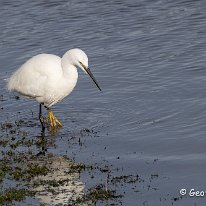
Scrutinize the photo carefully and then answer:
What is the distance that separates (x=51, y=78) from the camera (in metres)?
13.1

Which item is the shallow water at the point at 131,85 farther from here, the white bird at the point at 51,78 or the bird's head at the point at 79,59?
the bird's head at the point at 79,59

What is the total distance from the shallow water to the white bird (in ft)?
1.72

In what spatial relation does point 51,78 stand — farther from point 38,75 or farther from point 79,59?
point 79,59

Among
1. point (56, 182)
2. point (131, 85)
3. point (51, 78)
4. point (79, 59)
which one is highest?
point (79, 59)

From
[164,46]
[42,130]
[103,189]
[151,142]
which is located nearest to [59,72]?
[42,130]

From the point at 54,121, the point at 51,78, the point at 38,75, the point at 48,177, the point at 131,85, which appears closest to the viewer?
the point at 48,177

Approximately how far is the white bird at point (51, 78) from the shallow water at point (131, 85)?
1.72ft

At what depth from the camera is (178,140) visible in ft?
39.9

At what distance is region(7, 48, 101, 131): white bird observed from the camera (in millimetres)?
12961

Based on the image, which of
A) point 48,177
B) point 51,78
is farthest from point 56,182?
point 51,78

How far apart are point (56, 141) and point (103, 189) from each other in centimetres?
285

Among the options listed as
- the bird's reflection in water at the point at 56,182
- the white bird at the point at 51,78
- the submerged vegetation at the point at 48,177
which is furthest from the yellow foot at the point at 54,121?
the bird's reflection in water at the point at 56,182

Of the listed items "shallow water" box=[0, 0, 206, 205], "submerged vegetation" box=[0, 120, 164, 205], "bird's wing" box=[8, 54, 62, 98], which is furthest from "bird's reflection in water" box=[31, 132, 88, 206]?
"bird's wing" box=[8, 54, 62, 98]

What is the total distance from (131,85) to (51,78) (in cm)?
250
